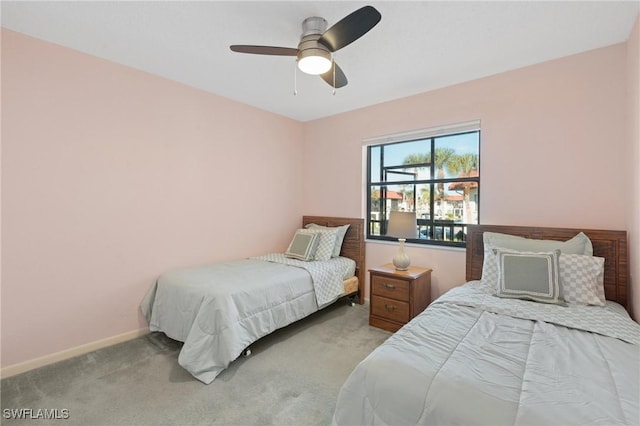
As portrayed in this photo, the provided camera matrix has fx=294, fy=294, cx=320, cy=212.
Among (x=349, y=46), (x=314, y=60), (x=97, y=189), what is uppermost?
(x=349, y=46)

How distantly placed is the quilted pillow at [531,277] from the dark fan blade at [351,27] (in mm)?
1869

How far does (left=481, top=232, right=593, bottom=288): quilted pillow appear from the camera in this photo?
7.37 feet

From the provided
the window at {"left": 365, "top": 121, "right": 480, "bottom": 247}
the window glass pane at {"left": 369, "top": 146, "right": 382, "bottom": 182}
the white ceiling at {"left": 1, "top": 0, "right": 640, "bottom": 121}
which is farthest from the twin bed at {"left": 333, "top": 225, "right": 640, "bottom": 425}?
the window glass pane at {"left": 369, "top": 146, "right": 382, "bottom": 182}

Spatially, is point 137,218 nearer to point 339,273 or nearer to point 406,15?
point 339,273

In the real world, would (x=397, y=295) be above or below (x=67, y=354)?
above

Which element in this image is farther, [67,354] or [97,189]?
[97,189]

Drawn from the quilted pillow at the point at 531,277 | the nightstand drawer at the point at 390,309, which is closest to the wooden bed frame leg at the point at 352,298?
the nightstand drawer at the point at 390,309

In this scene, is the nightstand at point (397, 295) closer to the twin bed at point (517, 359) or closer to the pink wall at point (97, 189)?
the twin bed at point (517, 359)

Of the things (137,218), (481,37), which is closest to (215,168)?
(137,218)

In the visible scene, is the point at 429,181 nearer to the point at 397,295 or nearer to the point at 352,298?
the point at 397,295

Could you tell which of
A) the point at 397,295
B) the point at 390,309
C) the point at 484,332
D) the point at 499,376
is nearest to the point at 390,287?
the point at 397,295

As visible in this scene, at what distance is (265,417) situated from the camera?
5.74 feet

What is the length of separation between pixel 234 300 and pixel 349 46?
7.21 ft

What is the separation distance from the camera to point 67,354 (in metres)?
2.40
